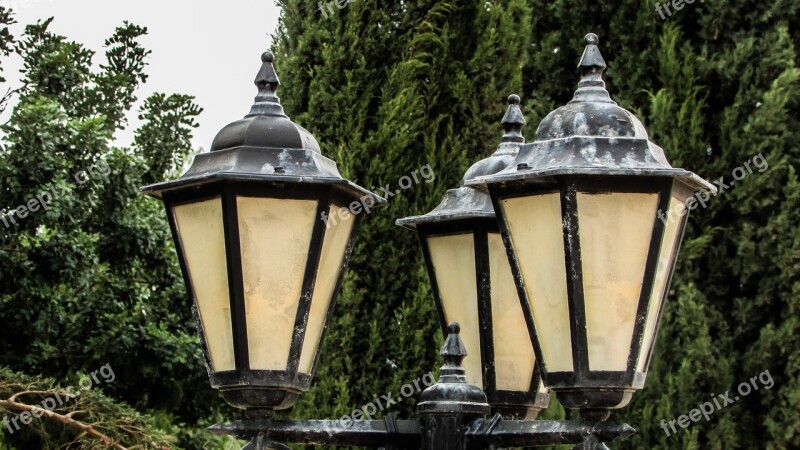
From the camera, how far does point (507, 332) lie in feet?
10.1

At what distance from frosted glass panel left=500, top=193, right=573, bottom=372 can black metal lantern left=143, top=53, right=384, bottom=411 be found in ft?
1.38

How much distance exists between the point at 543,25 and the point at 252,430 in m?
7.74

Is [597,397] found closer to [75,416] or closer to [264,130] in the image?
[264,130]

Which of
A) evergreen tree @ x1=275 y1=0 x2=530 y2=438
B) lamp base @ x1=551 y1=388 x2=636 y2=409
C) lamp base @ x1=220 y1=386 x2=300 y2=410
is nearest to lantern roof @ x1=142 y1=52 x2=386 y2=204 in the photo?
lamp base @ x1=220 y1=386 x2=300 y2=410

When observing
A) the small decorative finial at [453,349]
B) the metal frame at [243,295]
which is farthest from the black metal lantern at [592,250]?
the metal frame at [243,295]

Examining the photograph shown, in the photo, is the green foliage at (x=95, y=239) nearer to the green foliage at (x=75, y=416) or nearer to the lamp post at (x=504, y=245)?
the green foliage at (x=75, y=416)

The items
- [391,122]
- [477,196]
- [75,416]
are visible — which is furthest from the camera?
[391,122]

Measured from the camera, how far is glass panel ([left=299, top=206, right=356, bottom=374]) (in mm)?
2678

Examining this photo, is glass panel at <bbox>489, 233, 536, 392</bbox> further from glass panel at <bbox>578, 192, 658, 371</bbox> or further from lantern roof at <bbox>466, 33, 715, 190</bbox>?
glass panel at <bbox>578, 192, 658, 371</bbox>

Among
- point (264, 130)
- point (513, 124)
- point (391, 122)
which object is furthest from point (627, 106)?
point (264, 130)

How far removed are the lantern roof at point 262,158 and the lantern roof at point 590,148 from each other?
36 cm

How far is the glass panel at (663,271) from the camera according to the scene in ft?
8.00

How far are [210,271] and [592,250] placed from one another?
2.81 feet

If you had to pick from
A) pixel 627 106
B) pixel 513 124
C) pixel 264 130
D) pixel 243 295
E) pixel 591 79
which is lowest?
pixel 243 295
